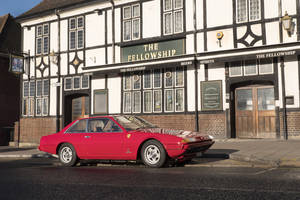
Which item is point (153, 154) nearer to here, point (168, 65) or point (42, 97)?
point (168, 65)

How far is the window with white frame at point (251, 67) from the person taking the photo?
1417cm

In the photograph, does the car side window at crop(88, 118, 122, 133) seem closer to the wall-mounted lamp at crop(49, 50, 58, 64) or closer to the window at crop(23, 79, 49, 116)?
the wall-mounted lamp at crop(49, 50, 58, 64)

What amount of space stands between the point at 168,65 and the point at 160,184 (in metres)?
10.2

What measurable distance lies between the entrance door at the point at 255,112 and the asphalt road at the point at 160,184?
722 cm

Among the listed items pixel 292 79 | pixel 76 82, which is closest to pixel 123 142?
pixel 292 79

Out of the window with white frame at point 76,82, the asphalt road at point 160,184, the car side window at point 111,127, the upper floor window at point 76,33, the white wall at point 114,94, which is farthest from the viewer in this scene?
the upper floor window at point 76,33

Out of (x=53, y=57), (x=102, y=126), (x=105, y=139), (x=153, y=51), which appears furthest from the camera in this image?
(x=53, y=57)

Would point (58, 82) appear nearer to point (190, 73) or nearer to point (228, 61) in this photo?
point (190, 73)

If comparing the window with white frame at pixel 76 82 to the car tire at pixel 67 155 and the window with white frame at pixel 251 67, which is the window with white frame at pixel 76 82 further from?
the car tire at pixel 67 155

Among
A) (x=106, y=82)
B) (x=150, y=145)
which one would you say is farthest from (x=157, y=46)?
(x=150, y=145)

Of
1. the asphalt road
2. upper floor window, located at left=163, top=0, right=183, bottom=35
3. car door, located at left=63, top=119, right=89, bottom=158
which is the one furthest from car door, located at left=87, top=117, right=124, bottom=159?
upper floor window, located at left=163, top=0, right=183, bottom=35

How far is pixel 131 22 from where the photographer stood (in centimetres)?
1759

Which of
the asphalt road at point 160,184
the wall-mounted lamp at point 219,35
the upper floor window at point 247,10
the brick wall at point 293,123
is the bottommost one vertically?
the asphalt road at point 160,184

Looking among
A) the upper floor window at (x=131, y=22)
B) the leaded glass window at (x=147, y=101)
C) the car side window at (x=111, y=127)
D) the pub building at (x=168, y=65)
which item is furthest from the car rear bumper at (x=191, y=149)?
the upper floor window at (x=131, y=22)
